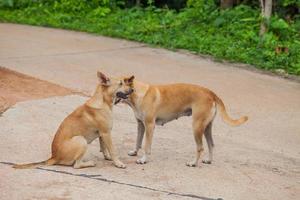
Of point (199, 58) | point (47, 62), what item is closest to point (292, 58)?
point (199, 58)

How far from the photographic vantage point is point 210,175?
6871 mm

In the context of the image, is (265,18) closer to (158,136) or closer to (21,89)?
(21,89)

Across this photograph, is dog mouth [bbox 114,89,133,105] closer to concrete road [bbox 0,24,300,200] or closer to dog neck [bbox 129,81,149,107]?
dog neck [bbox 129,81,149,107]

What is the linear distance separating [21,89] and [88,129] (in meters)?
3.82

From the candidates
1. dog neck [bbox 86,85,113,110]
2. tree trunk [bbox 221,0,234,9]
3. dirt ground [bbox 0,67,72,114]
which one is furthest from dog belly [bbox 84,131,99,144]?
tree trunk [bbox 221,0,234,9]

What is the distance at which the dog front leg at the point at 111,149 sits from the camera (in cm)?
683

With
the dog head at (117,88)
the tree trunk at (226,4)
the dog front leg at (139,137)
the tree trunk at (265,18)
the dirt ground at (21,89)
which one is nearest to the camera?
the dog head at (117,88)

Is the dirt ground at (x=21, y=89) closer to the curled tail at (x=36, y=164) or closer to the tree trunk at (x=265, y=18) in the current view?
the curled tail at (x=36, y=164)

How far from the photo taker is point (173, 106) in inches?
282

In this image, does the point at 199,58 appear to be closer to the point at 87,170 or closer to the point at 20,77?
the point at 20,77

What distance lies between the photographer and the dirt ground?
9.75 metres

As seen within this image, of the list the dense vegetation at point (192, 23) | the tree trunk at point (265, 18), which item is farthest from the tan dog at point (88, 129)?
the tree trunk at point (265, 18)

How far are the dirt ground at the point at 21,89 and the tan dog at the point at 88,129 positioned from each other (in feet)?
8.72

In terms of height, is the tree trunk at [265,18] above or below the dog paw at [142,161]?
above
